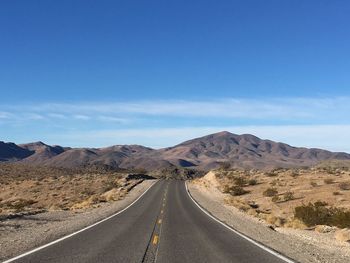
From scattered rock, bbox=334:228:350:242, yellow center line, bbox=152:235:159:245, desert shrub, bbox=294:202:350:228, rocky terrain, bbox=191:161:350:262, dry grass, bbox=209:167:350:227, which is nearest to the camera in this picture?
yellow center line, bbox=152:235:159:245

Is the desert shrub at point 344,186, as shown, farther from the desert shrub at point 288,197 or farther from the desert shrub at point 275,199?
the desert shrub at point 275,199

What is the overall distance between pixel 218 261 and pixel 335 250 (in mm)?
5705

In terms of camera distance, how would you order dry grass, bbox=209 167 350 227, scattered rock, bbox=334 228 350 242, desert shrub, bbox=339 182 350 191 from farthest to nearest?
desert shrub, bbox=339 182 350 191 < dry grass, bbox=209 167 350 227 < scattered rock, bbox=334 228 350 242

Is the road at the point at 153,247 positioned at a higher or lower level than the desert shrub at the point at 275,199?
lower

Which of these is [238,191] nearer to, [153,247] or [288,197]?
[288,197]

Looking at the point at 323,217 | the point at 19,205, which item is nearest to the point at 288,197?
the point at 323,217

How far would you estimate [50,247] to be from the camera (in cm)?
1411

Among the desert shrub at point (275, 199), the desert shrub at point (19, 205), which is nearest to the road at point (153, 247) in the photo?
the desert shrub at point (275, 199)

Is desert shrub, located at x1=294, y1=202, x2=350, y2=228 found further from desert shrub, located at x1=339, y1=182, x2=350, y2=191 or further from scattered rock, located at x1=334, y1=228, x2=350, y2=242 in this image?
desert shrub, located at x1=339, y1=182, x2=350, y2=191

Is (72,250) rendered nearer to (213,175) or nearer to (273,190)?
(273,190)

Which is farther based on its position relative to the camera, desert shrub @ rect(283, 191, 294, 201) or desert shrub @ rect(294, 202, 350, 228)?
desert shrub @ rect(283, 191, 294, 201)

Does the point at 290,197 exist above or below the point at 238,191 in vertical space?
below

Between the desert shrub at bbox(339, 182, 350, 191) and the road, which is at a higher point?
the desert shrub at bbox(339, 182, 350, 191)

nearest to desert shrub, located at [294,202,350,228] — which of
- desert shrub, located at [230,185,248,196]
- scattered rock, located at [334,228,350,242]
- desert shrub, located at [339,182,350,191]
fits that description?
scattered rock, located at [334,228,350,242]
